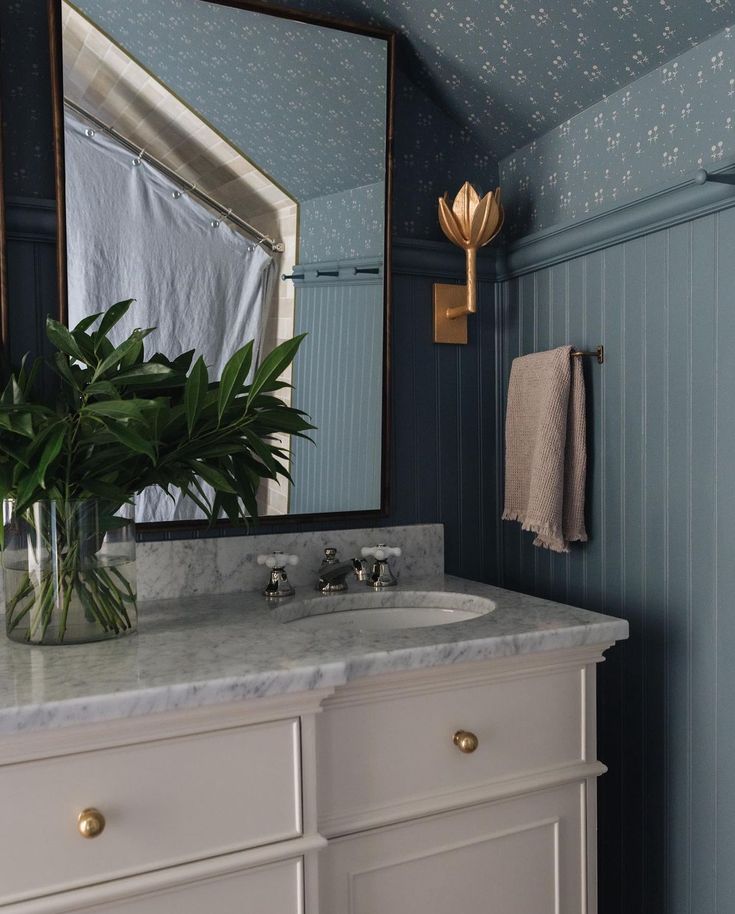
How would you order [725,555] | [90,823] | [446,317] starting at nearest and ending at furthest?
[90,823] < [725,555] < [446,317]

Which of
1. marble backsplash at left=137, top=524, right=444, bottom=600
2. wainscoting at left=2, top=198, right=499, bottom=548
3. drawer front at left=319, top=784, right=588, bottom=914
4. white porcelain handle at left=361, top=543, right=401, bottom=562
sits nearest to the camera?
drawer front at left=319, top=784, right=588, bottom=914

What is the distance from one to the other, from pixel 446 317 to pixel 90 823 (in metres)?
1.27

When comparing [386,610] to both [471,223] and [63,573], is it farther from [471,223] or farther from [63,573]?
[471,223]

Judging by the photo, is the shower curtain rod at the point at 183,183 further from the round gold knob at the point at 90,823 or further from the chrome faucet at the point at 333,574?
the round gold knob at the point at 90,823

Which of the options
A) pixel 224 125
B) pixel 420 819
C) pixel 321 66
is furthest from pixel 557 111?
pixel 420 819

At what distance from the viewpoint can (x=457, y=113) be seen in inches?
73.4

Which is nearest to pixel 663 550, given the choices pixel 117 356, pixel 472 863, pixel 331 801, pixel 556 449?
pixel 556 449

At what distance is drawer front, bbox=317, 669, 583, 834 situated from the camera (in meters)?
1.19

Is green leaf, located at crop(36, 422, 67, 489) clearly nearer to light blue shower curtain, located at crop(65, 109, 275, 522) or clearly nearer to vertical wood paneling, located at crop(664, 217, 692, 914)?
light blue shower curtain, located at crop(65, 109, 275, 522)

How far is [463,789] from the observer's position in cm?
127

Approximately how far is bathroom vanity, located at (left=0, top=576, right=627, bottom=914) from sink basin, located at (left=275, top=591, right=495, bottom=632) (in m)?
0.09

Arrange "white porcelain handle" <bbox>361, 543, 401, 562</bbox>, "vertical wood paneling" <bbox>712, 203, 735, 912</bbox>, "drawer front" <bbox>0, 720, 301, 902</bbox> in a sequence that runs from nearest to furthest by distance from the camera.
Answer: "drawer front" <bbox>0, 720, 301, 902</bbox> < "vertical wood paneling" <bbox>712, 203, 735, 912</bbox> < "white porcelain handle" <bbox>361, 543, 401, 562</bbox>

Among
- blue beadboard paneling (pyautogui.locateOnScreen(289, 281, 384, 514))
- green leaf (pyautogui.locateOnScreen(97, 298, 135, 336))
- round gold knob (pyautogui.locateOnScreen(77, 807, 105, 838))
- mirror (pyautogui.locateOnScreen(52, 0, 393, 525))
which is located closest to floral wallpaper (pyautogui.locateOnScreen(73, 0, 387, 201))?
mirror (pyautogui.locateOnScreen(52, 0, 393, 525))

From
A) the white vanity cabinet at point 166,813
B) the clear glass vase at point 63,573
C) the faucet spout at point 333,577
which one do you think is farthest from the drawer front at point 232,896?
the faucet spout at point 333,577
